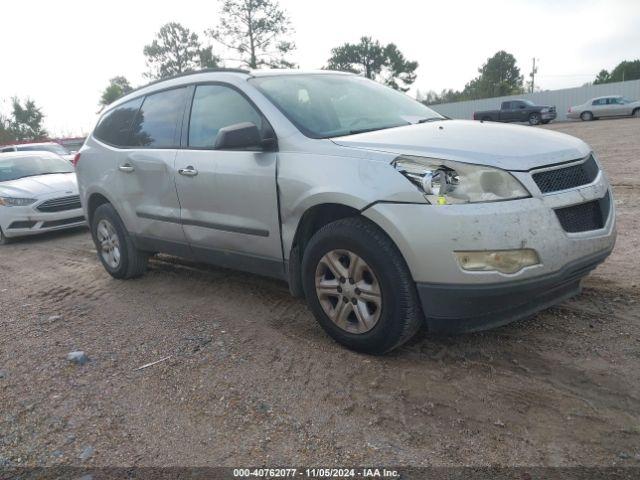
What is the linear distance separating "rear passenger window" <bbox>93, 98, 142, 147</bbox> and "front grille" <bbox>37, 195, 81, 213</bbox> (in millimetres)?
3372

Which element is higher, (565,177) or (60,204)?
(565,177)

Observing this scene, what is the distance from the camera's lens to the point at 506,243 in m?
2.67

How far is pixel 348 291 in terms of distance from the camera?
3152 mm

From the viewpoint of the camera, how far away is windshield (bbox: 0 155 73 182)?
30.1 ft

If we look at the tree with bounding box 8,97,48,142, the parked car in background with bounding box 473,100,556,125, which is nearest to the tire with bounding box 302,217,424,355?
A: the parked car in background with bounding box 473,100,556,125

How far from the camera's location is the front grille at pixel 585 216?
9.34ft

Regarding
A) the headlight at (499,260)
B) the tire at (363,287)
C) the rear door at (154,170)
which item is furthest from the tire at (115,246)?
the headlight at (499,260)

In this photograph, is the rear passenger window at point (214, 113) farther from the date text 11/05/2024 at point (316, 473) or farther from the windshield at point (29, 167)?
the windshield at point (29, 167)

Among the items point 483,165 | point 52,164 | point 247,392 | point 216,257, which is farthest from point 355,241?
point 52,164

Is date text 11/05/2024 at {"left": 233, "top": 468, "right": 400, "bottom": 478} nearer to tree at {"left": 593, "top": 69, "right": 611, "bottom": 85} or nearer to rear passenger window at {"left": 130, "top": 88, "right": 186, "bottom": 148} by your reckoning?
rear passenger window at {"left": 130, "top": 88, "right": 186, "bottom": 148}

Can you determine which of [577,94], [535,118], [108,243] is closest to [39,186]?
[108,243]

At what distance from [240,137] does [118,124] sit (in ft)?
7.71

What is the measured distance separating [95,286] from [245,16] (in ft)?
141

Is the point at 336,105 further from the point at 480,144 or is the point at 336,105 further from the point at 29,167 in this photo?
the point at 29,167
